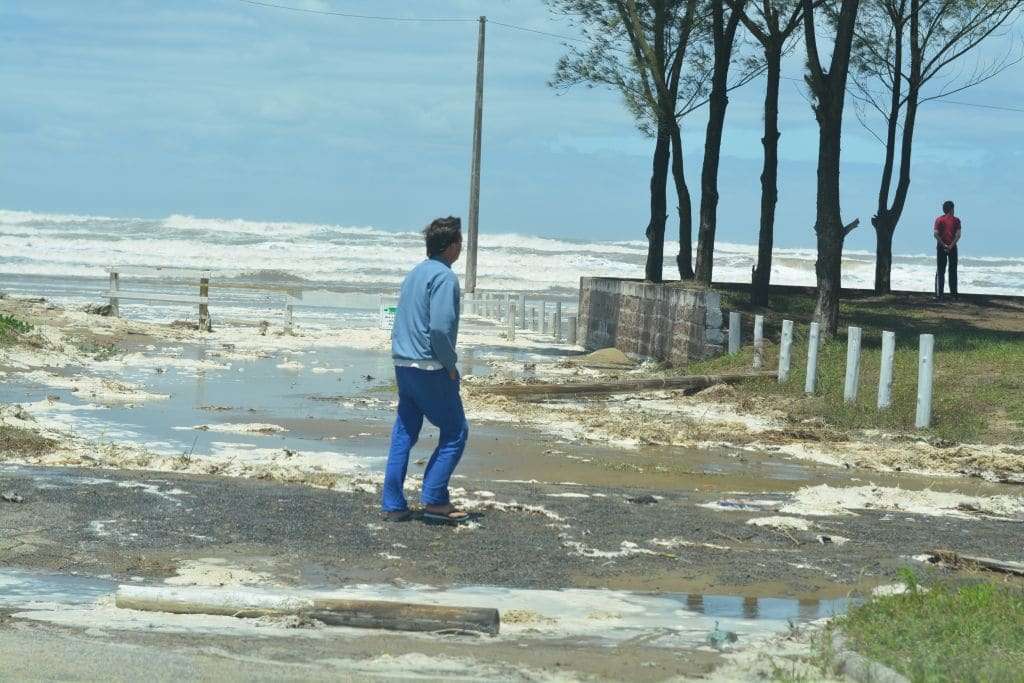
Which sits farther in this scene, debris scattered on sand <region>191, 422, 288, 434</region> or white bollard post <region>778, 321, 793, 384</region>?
white bollard post <region>778, 321, 793, 384</region>

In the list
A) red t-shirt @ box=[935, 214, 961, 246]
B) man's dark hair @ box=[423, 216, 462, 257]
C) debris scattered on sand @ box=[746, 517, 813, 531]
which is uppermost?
red t-shirt @ box=[935, 214, 961, 246]

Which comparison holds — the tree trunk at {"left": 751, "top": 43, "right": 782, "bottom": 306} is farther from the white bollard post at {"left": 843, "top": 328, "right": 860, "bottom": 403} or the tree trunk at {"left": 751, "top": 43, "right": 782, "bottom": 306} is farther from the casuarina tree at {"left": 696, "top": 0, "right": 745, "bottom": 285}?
the white bollard post at {"left": 843, "top": 328, "right": 860, "bottom": 403}

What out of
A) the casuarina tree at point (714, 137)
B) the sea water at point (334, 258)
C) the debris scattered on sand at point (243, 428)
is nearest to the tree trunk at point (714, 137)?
the casuarina tree at point (714, 137)

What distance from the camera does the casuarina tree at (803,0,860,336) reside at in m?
23.5

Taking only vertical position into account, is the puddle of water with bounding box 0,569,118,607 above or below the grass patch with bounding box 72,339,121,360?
above

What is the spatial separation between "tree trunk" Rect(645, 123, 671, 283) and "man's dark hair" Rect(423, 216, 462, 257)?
2387 centimetres

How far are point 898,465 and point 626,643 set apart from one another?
7.55 meters

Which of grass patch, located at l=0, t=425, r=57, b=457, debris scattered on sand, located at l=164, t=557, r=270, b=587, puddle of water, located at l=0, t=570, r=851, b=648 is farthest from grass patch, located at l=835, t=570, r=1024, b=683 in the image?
grass patch, located at l=0, t=425, r=57, b=457

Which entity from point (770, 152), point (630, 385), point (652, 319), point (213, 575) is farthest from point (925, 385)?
point (770, 152)

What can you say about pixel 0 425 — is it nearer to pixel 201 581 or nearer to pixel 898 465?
pixel 201 581

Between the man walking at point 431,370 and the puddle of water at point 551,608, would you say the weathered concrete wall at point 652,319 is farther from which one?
the puddle of water at point 551,608

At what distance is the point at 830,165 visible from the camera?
23781 millimetres

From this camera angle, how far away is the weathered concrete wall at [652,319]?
23.9 meters

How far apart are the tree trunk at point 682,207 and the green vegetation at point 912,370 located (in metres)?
2.65
